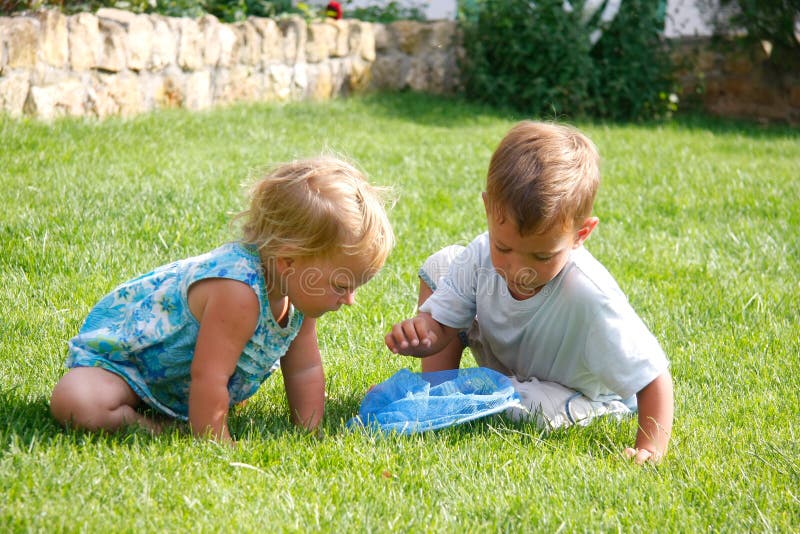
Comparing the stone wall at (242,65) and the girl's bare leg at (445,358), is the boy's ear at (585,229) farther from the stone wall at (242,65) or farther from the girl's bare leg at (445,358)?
the stone wall at (242,65)

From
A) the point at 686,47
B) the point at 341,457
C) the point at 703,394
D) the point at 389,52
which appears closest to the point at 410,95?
the point at 389,52

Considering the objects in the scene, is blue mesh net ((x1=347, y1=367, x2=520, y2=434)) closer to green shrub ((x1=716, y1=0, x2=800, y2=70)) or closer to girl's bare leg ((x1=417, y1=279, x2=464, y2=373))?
girl's bare leg ((x1=417, y1=279, x2=464, y2=373))

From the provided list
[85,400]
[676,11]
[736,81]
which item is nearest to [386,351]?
[85,400]

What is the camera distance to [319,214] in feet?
7.45

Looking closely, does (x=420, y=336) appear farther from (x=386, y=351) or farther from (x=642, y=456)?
(x=642, y=456)

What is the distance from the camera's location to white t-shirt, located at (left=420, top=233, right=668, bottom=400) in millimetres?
2432

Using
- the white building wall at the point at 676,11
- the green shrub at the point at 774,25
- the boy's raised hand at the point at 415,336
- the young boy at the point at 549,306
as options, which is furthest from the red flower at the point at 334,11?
the boy's raised hand at the point at 415,336

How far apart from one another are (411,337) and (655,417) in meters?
0.71

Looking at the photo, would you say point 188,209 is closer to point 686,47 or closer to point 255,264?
point 255,264

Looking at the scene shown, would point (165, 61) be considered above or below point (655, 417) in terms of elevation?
above

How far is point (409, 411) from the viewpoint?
2516 mm

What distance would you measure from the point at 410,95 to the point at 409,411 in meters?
6.38

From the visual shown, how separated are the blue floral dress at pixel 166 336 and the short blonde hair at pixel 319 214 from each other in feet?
0.37

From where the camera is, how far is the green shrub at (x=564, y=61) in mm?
8320
